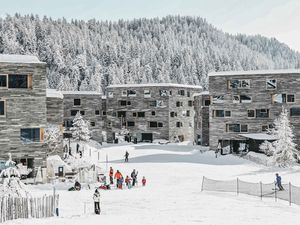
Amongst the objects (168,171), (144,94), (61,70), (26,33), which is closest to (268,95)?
(168,171)

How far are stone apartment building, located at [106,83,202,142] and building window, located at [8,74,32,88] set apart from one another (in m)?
41.7

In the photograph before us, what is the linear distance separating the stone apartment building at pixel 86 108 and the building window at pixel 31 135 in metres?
37.9

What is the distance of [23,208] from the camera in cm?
2245

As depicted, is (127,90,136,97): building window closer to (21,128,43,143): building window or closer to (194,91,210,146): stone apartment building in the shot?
(194,91,210,146): stone apartment building

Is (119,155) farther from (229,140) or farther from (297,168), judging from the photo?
(297,168)

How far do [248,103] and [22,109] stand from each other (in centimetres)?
3268

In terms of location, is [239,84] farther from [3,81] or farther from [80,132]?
[3,81]

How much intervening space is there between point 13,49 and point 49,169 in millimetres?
134687

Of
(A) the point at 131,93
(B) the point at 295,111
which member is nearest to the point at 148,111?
Answer: (A) the point at 131,93

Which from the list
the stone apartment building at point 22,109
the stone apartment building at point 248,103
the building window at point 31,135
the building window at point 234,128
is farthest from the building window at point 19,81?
the building window at point 234,128

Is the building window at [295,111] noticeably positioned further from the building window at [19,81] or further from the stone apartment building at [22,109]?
the building window at [19,81]

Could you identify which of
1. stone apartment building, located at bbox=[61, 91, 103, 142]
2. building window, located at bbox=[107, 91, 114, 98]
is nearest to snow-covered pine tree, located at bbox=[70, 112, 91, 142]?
stone apartment building, located at bbox=[61, 91, 103, 142]

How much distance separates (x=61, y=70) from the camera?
6501 inches

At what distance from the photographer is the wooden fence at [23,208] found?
21.9m
